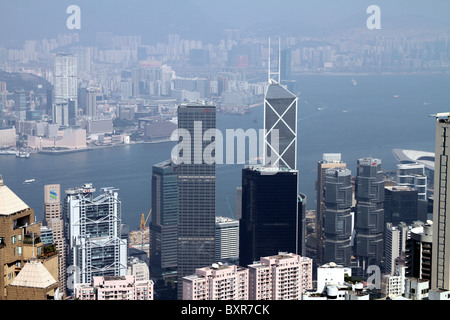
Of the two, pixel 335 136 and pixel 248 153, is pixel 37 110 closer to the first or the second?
pixel 248 153

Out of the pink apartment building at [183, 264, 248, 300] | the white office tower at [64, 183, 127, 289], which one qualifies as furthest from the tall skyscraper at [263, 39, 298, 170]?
the pink apartment building at [183, 264, 248, 300]

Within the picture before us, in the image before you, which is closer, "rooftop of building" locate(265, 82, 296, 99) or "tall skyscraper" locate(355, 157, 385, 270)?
"tall skyscraper" locate(355, 157, 385, 270)

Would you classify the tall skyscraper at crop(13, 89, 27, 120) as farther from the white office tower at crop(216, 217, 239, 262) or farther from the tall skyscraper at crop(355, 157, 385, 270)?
the tall skyscraper at crop(355, 157, 385, 270)

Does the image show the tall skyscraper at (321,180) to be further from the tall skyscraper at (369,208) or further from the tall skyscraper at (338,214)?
the tall skyscraper at (369,208)

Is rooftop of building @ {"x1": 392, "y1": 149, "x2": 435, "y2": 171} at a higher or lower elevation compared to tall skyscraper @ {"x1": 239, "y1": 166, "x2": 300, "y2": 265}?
higher

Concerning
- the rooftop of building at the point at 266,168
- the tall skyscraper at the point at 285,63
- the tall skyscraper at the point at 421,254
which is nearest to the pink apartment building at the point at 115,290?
the tall skyscraper at the point at 421,254

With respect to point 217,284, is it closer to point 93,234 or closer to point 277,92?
point 93,234

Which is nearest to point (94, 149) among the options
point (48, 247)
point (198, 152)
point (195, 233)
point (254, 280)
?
point (198, 152)

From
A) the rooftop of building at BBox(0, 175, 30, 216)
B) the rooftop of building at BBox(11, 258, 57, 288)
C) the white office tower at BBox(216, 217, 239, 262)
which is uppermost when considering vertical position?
the rooftop of building at BBox(0, 175, 30, 216)
